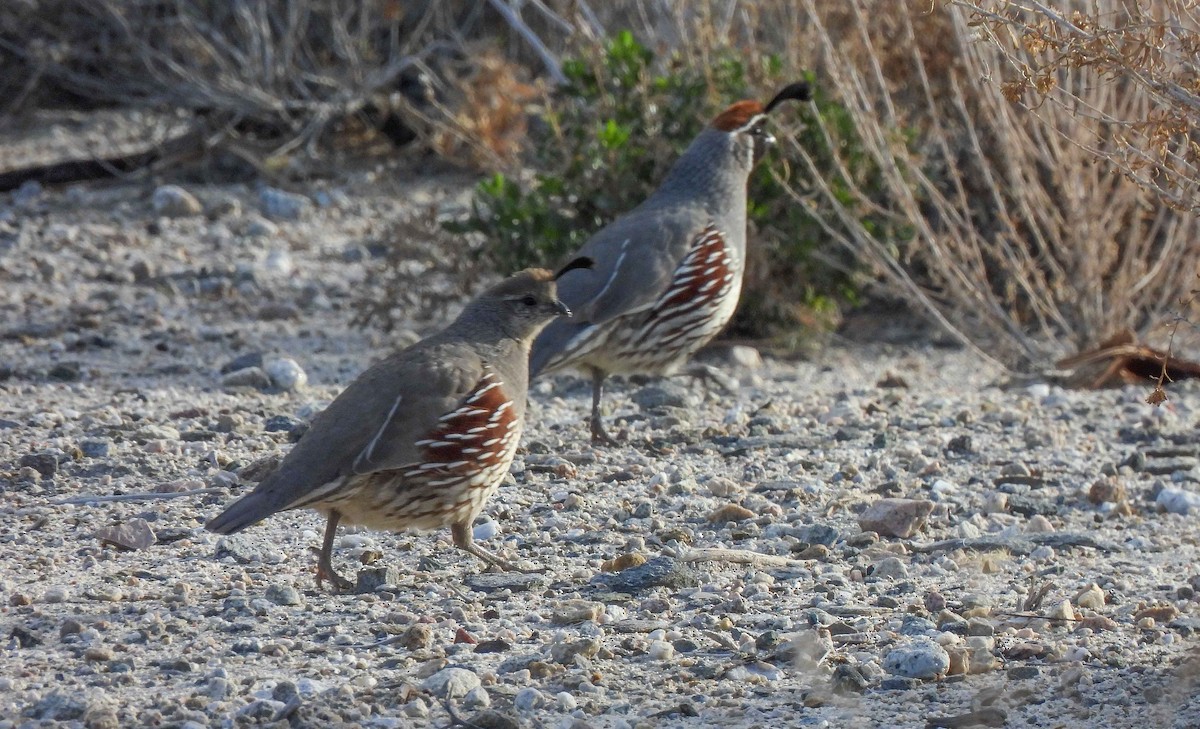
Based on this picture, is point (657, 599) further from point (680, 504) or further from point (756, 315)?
point (756, 315)

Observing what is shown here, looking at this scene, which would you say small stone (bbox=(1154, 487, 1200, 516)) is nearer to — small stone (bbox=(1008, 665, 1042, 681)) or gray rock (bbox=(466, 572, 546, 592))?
small stone (bbox=(1008, 665, 1042, 681))

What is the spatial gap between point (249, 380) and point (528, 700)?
338cm

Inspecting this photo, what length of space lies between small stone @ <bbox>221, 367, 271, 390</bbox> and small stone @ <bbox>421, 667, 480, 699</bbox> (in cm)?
318

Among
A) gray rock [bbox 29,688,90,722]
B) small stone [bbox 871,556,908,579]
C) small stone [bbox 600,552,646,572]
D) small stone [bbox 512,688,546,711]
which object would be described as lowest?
small stone [bbox 871,556,908,579]

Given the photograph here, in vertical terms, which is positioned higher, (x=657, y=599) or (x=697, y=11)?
(x=697, y=11)

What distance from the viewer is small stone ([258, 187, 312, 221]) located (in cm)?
927

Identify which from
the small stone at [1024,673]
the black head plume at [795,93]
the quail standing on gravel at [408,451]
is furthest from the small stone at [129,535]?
the black head plume at [795,93]

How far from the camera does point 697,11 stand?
26.0ft

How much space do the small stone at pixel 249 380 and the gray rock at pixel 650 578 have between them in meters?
2.57

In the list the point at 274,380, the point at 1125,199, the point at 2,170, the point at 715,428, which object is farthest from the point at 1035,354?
the point at 2,170

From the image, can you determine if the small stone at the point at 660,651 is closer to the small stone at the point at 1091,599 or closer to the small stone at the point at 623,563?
the small stone at the point at 623,563

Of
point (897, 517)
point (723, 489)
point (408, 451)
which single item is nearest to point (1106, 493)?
point (897, 517)

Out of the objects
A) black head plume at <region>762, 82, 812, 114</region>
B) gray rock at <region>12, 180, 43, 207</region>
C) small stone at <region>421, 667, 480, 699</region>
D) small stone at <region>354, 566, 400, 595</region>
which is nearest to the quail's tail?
small stone at <region>354, 566, 400, 595</region>

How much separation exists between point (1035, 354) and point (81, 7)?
6576 millimetres
